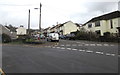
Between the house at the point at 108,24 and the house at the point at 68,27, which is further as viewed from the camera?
the house at the point at 68,27

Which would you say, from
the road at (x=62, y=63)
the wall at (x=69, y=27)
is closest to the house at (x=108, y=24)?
the wall at (x=69, y=27)

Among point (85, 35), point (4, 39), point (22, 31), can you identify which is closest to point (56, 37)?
point (85, 35)

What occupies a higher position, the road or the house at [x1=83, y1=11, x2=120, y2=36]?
the house at [x1=83, y1=11, x2=120, y2=36]

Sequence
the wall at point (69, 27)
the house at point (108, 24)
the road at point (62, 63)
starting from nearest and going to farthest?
1. the road at point (62, 63)
2. the house at point (108, 24)
3. the wall at point (69, 27)

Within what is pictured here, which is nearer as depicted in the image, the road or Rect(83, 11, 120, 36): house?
the road

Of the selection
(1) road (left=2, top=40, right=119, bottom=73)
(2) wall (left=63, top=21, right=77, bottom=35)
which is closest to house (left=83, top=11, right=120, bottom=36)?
(2) wall (left=63, top=21, right=77, bottom=35)

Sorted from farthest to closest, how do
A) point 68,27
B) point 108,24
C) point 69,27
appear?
point 69,27 < point 68,27 < point 108,24

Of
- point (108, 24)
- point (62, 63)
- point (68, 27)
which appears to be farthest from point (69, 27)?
point (62, 63)

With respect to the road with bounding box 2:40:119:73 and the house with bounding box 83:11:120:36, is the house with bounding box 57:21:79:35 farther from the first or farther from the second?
the road with bounding box 2:40:119:73

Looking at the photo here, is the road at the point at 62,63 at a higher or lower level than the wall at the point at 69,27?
lower

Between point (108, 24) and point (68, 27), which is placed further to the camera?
point (68, 27)

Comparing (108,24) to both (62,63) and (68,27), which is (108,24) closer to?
(68,27)

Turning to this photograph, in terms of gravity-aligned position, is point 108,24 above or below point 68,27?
below

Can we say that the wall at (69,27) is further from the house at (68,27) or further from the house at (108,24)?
the house at (108,24)
